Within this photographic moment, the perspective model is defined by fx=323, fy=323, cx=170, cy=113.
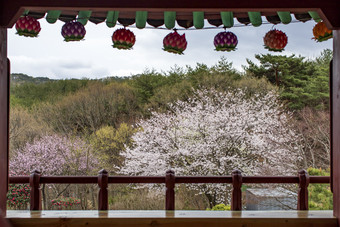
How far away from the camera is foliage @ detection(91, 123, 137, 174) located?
8258 millimetres

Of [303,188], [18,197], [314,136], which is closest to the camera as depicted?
[303,188]

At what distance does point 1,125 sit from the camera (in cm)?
153

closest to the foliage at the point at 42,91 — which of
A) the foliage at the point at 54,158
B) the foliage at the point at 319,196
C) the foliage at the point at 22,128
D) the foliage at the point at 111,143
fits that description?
the foliage at the point at 22,128

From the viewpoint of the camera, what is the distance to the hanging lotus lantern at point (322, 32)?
6.59 feet

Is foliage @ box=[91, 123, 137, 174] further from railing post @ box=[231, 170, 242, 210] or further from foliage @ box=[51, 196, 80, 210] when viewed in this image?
railing post @ box=[231, 170, 242, 210]

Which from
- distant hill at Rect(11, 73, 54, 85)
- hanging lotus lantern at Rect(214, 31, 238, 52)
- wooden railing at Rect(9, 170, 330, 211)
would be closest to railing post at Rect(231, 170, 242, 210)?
wooden railing at Rect(9, 170, 330, 211)

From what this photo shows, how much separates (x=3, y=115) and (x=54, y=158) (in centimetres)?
676

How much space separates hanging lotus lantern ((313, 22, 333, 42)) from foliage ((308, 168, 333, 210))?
4056mm

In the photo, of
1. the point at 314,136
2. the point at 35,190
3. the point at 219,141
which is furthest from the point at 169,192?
the point at 314,136

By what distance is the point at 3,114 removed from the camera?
1.55 meters

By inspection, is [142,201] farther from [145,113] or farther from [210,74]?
[210,74]
